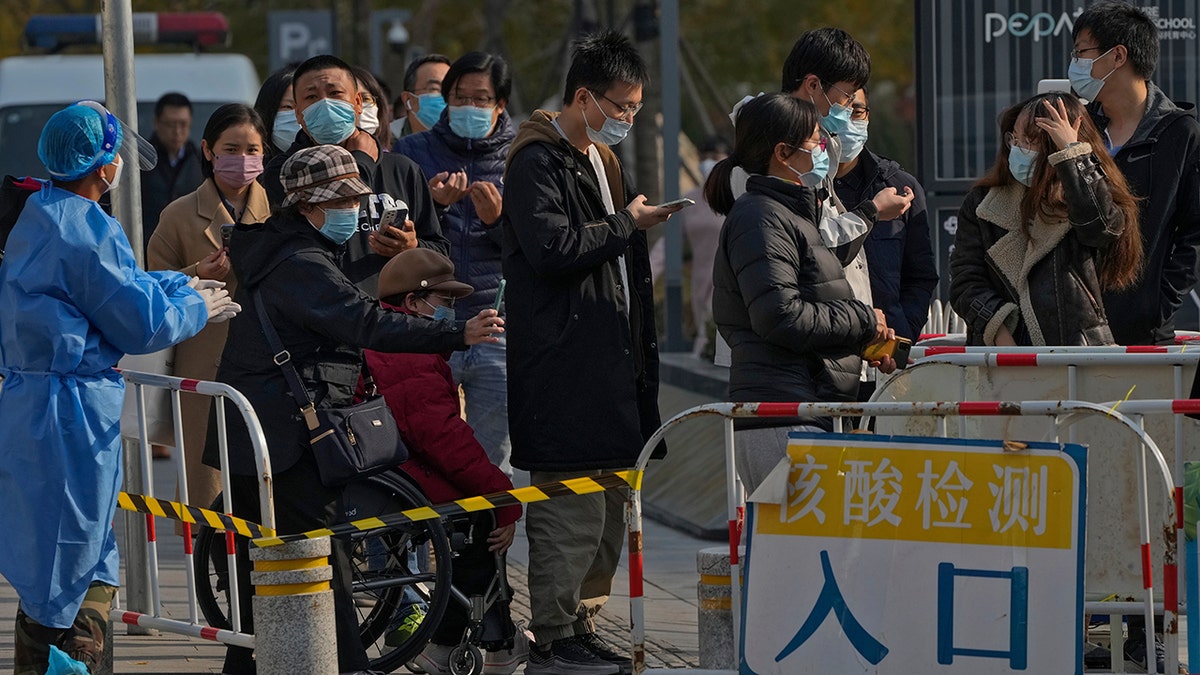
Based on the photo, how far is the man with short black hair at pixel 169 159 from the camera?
1195 cm

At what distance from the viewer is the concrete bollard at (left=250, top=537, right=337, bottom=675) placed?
18.8 ft

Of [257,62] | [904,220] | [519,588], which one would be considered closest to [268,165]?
[904,220]


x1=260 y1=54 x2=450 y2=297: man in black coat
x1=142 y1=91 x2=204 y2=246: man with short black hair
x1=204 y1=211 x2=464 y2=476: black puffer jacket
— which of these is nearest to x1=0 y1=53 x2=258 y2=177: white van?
x1=142 y1=91 x2=204 y2=246: man with short black hair

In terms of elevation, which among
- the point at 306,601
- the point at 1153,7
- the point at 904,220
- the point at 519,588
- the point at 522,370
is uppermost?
the point at 1153,7

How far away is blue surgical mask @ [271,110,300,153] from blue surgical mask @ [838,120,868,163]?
2.23 metres

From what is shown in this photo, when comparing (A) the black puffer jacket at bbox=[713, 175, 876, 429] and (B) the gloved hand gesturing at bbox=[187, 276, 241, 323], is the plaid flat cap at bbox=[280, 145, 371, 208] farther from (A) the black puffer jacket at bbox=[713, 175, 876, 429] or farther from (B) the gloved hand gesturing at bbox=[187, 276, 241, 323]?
(A) the black puffer jacket at bbox=[713, 175, 876, 429]

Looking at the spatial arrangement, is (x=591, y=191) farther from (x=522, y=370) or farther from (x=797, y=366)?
(x=797, y=366)

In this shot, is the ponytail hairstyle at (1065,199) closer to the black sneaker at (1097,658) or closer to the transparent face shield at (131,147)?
the black sneaker at (1097,658)

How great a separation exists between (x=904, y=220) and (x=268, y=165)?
7.05ft

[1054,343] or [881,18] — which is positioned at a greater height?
[881,18]

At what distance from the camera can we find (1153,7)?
9750 millimetres

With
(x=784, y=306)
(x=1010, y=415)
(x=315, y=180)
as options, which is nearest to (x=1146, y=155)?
(x=784, y=306)

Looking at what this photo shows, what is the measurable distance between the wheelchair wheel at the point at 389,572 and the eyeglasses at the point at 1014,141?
7.17 ft

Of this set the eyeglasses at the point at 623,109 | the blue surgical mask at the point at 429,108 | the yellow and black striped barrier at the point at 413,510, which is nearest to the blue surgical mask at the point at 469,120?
the blue surgical mask at the point at 429,108
